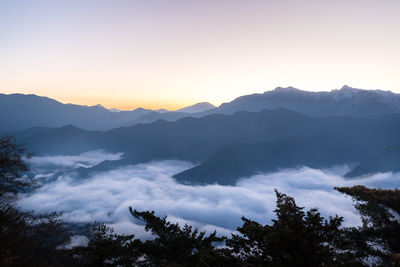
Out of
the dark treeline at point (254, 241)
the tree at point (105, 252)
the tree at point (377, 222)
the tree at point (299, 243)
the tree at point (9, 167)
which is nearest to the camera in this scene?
the tree at point (299, 243)

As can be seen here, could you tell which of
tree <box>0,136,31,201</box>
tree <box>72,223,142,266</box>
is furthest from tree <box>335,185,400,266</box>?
tree <box>0,136,31,201</box>

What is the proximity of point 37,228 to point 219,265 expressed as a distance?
1455 centimetres

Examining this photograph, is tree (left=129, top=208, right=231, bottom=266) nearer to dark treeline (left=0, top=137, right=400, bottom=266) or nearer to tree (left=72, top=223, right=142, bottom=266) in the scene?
dark treeline (left=0, top=137, right=400, bottom=266)

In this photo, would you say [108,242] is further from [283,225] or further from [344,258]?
[344,258]

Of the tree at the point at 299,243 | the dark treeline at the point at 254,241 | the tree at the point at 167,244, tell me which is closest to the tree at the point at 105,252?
the dark treeline at the point at 254,241

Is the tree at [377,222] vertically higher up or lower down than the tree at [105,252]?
higher up

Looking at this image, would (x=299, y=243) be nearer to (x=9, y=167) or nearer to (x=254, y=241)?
(x=254, y=241)

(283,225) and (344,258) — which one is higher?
(283,225)

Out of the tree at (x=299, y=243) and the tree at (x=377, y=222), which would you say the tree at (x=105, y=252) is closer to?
the tree at (x=299, y=243)

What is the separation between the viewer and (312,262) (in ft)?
24.9

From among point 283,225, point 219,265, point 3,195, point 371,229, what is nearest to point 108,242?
point 3,195

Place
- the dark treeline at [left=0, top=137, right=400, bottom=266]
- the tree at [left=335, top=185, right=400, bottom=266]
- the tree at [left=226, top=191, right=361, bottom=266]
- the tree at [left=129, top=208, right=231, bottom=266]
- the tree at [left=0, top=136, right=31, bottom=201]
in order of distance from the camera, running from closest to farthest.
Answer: the tree at [left=226, top=191, right=361, bottom=266] < the dark treeline at [left=0, top=137, right=400, bottom=266] < the tree at [left=335, top=185, right=400, bottom=266] < the tree at [left=0, top=136, right=31, bottom=201] < the tree at [left=129, top=208, right=231, bottom=266]

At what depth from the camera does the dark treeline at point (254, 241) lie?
306 inches

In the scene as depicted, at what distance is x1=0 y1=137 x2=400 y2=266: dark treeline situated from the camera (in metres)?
7.77
